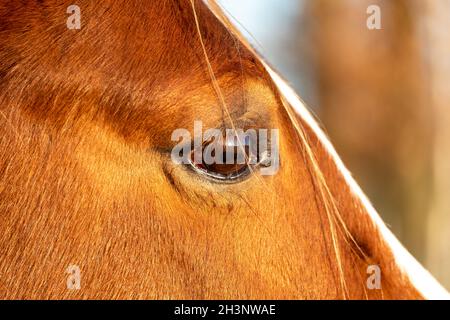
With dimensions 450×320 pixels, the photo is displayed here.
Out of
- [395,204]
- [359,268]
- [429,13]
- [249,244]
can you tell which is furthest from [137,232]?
[395,204]

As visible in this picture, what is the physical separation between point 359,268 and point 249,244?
11.4 inches

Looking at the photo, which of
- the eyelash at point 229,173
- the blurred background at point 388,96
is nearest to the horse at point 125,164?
the eyelash at point 229,173

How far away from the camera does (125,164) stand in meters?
1.31

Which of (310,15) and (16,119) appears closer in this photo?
(16,119)

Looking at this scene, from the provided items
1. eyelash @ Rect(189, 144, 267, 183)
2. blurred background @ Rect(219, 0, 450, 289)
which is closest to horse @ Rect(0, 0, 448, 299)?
eyelash @ Rect(189, 144, 267, 183)

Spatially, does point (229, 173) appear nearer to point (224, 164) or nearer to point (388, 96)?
point (224, 164)

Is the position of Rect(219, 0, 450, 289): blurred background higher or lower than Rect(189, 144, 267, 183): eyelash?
higher

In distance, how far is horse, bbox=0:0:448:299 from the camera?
129 cm

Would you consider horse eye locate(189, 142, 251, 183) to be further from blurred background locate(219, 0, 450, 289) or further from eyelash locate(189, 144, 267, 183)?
blurred background locate(219, 0, 450, 289)

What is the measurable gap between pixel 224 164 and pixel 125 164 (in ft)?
0.69

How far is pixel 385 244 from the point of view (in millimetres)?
1502

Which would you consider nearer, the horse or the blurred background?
the horse

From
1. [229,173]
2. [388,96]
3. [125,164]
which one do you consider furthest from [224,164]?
[388,96]

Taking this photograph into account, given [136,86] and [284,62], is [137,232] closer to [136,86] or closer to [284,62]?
[136,86]
